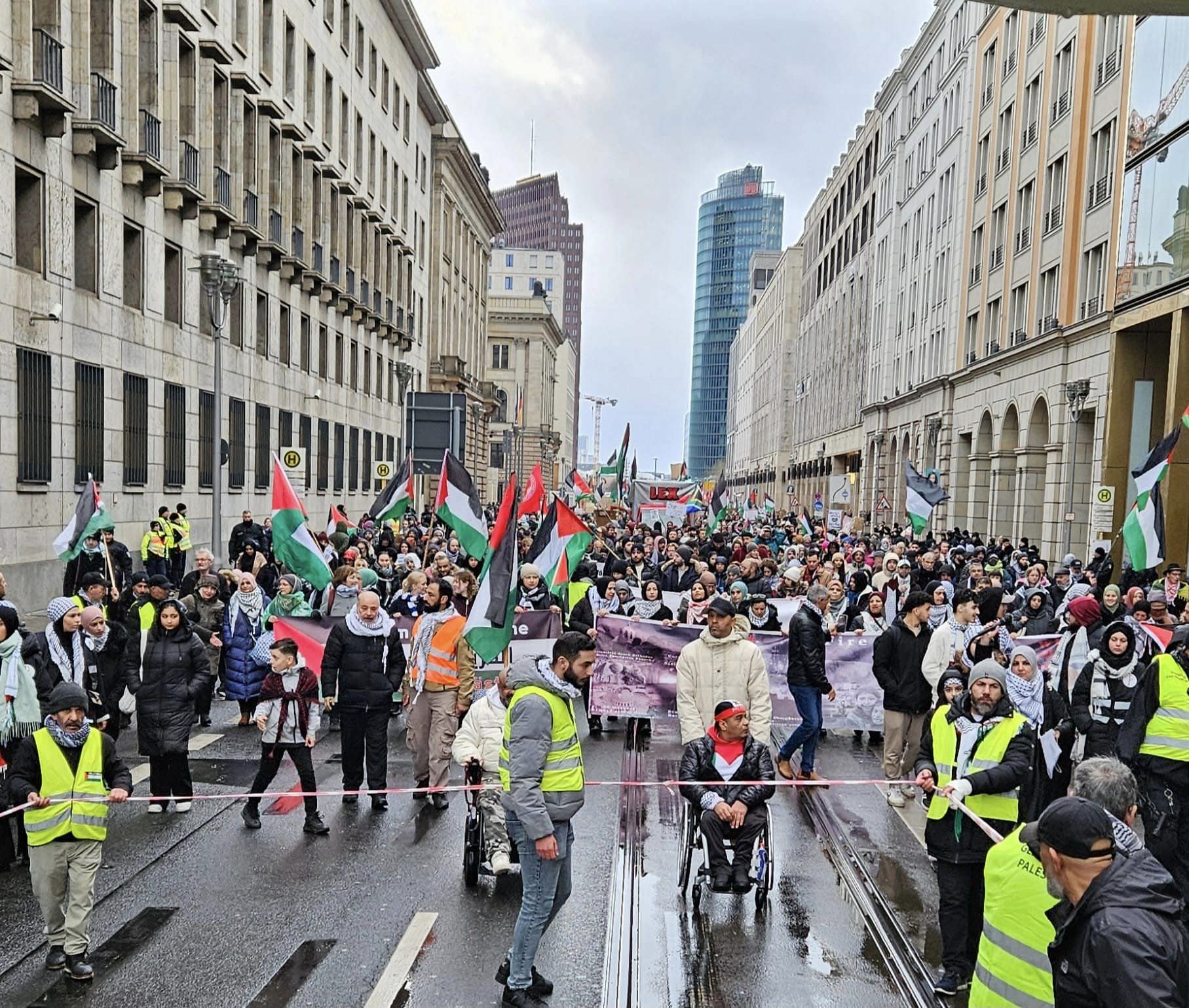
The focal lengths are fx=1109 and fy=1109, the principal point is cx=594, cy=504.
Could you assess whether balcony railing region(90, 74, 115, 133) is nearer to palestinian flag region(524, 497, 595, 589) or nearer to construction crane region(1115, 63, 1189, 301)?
palestinian flag region(524, 497, 595, 589)

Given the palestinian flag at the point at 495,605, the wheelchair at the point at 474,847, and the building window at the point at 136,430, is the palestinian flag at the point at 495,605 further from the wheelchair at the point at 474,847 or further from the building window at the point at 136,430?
the building window at the point at 136,430

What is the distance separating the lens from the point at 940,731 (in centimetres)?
601

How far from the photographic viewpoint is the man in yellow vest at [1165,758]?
690 cm

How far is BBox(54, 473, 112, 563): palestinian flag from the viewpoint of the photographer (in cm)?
1366

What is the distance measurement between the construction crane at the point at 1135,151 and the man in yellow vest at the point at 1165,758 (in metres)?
23.4

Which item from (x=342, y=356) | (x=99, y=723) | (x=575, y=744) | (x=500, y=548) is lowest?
(x=99, y=723)

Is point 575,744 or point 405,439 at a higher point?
point 405,439

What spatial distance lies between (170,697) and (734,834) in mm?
4619

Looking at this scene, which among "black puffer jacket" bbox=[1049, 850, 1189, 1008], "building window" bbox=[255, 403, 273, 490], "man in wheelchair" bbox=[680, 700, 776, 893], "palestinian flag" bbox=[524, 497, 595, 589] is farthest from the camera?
"building window" bbox=[255, 403, 273, 490]

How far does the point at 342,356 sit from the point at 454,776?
33.9 metres

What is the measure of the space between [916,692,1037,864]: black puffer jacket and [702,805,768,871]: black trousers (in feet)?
4.22

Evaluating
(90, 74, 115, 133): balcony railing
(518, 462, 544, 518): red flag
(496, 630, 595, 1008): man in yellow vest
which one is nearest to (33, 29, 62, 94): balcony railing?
(90, 74, 115, 133): balcony railing

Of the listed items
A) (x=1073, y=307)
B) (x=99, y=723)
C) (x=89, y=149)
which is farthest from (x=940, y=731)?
(x=1073, y=307)

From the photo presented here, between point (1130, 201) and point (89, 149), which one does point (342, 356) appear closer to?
point (89, 149)
